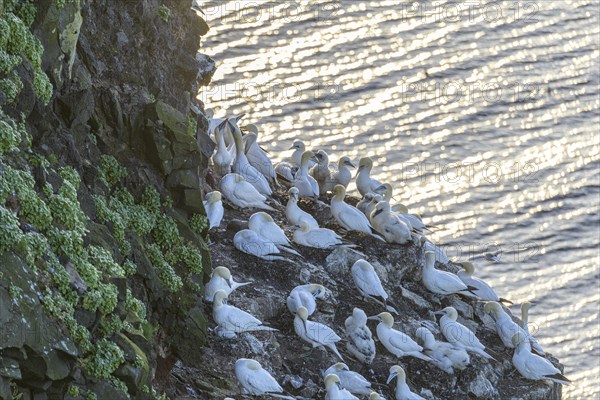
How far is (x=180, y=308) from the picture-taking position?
60.2 feet

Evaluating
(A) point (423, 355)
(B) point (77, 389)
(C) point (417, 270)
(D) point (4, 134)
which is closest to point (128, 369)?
(B) point (77, 389)

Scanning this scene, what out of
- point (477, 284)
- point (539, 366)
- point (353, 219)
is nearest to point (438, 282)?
point (477, 284)

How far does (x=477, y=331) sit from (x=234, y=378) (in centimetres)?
633

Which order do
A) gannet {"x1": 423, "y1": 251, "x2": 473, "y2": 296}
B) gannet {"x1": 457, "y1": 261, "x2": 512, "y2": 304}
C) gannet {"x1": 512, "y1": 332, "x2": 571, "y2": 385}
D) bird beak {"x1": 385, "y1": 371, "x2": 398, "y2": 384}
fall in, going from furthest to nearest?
gannet {"x1": 457, "y1": 261, "x2": 512, "y2": 304} < gannet {"x1": 423, "y1": 251, "x2": 473, "y2": 296} < gannet {"x1": 512, "y1": 332, "x2": 571, "y2": 385} < bird beak {"x1": 385, "y1": 371, "x2": 398, "y2": 384}

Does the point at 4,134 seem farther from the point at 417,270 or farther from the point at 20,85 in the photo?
the point at 417,270

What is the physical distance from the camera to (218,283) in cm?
1995

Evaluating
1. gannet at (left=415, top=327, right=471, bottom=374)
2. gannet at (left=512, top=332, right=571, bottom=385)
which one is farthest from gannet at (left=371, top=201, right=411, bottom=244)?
gannet at (left=512, top=332, right=571, bottom=385)

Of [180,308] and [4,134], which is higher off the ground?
[4,134]

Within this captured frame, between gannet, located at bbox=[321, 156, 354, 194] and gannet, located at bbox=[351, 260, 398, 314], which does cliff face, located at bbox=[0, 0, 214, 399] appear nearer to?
gannet, located at bbox=[351, 260, 398, 314]

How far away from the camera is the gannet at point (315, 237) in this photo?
891 inches

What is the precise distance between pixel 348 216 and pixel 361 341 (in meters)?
3.06

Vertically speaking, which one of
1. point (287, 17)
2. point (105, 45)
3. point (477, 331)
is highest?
point (105, 45)

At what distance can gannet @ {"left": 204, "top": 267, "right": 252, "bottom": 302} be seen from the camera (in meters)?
19.8

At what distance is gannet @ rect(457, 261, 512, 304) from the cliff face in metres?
5.64
